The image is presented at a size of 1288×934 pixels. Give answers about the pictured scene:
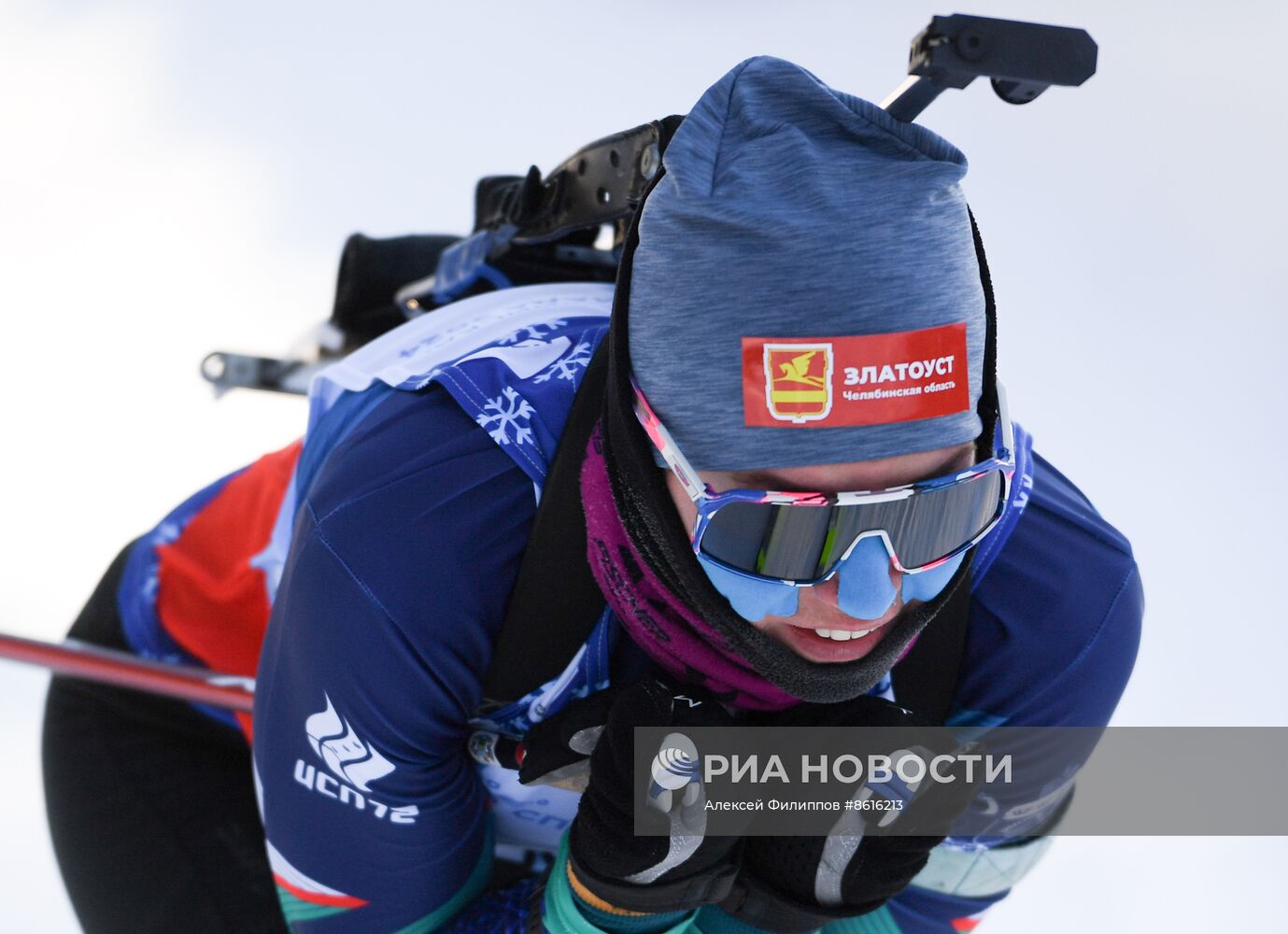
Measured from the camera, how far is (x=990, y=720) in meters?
1.76

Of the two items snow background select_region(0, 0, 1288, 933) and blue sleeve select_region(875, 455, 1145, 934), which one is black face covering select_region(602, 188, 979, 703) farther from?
snow background select_region(0, 0, 1288, 933)

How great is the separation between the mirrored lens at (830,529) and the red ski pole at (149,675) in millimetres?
1092

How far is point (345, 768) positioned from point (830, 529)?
672mm

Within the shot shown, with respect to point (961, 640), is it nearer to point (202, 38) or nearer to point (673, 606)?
point (673, 606)

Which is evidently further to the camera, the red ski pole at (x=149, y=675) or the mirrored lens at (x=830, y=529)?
the red ski pole at (x=149, y=675)

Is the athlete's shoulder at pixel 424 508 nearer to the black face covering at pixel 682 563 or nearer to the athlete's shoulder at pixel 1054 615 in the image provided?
the black face covering at pixel 682 563

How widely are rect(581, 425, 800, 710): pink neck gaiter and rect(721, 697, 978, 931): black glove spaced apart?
0.49 feet

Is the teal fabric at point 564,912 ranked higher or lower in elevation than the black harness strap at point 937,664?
lower

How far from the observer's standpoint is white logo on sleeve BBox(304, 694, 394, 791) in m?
1.57

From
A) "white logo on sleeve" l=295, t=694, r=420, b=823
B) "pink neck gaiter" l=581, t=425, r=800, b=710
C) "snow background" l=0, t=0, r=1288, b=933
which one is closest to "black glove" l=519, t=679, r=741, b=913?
"pink neck gaiter" l=581, t=425, r=800, b=710

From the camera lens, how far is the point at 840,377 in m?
1.28

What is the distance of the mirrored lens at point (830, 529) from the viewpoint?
4.37ft

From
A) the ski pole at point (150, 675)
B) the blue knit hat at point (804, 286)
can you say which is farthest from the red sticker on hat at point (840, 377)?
the ski pole at point (150, 675)

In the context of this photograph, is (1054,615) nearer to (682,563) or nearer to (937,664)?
(937,664)
